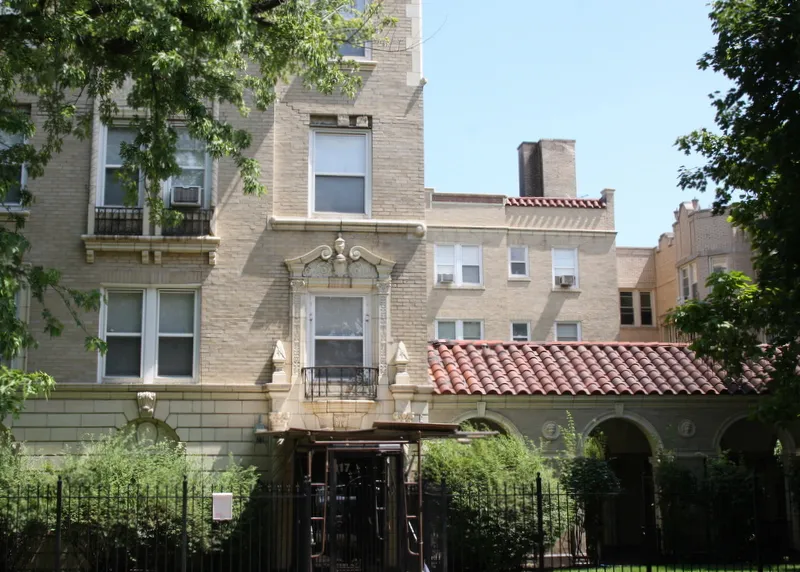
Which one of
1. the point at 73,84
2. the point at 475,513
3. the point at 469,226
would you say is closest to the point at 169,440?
the point at 475,513

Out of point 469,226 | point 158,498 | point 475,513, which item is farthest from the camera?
point 469,226

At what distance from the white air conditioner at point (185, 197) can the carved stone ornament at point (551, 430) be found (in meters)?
8.70

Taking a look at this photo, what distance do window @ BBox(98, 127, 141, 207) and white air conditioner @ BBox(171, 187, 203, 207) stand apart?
754 millimetres

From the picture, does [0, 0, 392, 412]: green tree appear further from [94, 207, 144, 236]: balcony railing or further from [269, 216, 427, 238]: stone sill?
[269, 216, 427, 238]: stone sill

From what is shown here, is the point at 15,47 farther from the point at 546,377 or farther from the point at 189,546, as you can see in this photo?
the point at 546,377

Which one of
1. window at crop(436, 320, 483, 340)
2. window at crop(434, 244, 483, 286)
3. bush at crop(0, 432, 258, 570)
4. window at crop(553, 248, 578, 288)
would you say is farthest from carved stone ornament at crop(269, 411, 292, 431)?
window at crop(553, 248, 578, 288)

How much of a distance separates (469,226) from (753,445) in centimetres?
1694

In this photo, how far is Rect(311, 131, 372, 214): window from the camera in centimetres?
2081

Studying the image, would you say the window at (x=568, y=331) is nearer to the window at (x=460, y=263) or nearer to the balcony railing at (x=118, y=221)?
A: the window at (x=460, y=263)

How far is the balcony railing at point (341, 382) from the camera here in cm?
1978

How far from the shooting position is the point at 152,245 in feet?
65.1

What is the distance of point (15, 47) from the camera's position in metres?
14.9

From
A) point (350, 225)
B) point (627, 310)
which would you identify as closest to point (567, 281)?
point (627, 310)

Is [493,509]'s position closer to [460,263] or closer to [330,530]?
[330,530]
